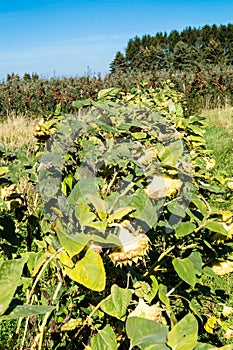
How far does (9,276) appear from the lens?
1.86 ft

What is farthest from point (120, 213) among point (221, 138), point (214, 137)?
point (214, 137)

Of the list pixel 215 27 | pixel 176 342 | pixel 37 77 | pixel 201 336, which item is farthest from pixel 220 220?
pixel 215 27

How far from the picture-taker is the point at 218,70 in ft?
47.9

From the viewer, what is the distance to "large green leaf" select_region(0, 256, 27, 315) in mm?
547

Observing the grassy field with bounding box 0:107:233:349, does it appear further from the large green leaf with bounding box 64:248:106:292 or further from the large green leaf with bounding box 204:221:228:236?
the large green leaf with bounding box 64:248:106:292

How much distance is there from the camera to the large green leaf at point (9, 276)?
55cm

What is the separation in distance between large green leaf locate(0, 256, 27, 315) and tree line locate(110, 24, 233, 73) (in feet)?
63.6

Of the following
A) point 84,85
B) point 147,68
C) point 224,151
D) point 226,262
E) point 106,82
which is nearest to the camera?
point 226,262

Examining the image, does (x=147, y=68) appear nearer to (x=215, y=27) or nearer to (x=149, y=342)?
(x=215, y=27)

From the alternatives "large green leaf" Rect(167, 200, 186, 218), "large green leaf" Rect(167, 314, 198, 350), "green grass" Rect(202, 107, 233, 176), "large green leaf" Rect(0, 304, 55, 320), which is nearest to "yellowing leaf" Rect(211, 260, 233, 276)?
"large green leaf" Rect(167, 200, 186, 218)

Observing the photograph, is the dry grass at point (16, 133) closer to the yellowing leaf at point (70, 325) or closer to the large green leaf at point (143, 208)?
the yellowing leaf at point (70, 325)

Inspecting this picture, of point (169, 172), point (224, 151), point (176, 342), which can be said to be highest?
point (169, 172)

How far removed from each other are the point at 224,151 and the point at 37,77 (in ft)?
29.0

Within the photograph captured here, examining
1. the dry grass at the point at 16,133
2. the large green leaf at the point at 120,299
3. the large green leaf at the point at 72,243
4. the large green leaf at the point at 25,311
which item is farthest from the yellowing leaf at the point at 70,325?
the dry grass at the point at 16,133
